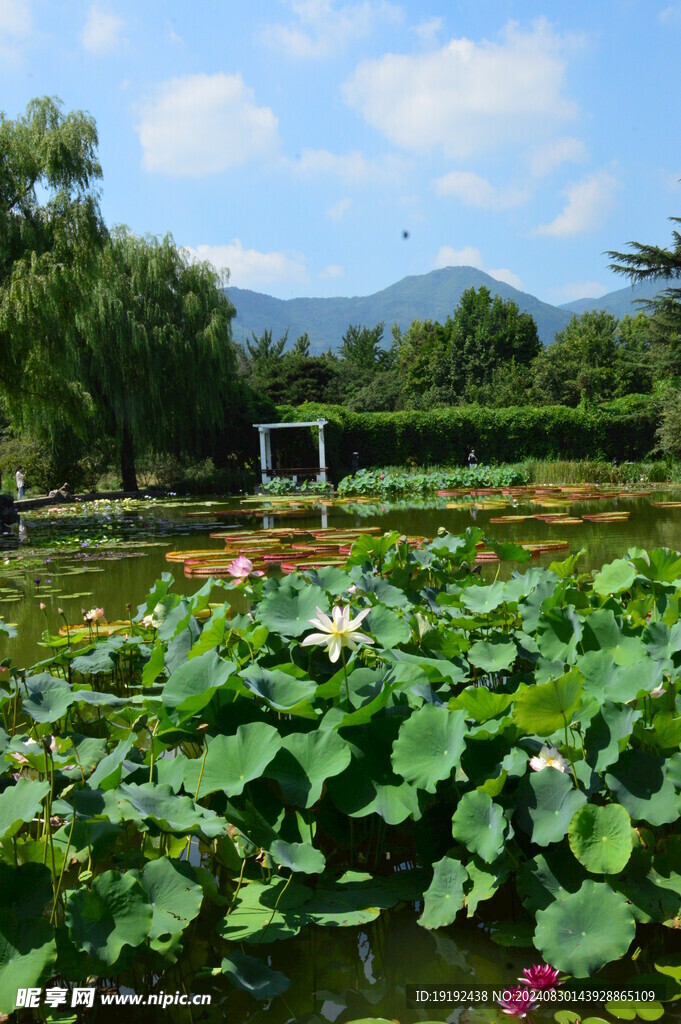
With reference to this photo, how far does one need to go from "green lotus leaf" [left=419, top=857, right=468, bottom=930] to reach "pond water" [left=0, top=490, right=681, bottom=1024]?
13 cm

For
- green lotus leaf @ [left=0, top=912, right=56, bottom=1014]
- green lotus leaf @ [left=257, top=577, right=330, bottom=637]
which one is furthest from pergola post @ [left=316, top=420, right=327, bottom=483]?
green lotus leaf @ [left=0, top=912, right=56, bottom=1014]

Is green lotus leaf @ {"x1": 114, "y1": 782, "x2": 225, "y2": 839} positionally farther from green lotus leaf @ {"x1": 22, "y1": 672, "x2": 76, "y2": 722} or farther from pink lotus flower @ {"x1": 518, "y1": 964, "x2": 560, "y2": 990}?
pink lotus flower @ {"x1": 518, "y1": 964, "x2": 560, "y2": 990}

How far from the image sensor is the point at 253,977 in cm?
138

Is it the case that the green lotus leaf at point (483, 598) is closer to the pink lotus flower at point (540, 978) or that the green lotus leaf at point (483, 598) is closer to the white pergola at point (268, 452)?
the pink lotus flower at point (540, 978)

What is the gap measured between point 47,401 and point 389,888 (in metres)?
12.2

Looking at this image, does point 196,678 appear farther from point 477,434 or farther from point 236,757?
point 477,434

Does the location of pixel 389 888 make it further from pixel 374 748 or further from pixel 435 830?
pixel 374 748


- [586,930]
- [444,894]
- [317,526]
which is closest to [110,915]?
[444,894]

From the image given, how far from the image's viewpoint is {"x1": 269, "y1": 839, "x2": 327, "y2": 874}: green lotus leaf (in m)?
1.45

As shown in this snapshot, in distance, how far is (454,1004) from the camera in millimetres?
1469

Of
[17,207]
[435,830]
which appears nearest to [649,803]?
[435,830]

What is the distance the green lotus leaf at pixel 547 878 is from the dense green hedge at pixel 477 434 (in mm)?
22291

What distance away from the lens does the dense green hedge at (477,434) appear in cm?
2403

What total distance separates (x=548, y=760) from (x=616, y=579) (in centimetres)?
125
